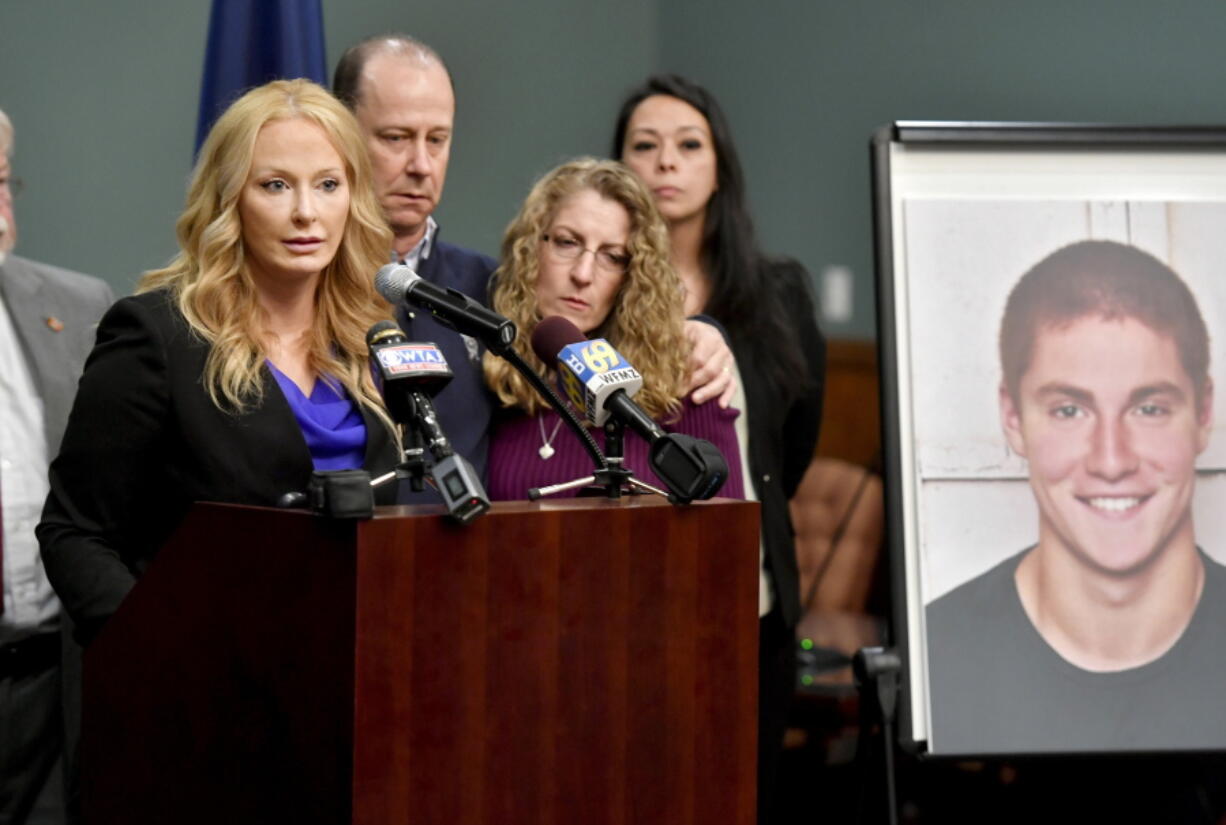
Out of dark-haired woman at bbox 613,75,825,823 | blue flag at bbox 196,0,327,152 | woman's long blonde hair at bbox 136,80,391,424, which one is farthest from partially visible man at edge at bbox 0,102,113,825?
dark-haired woman at bbox 613,75,825,823

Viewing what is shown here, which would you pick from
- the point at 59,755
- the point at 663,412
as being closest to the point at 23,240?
the point at 59,755

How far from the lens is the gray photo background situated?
425 cm

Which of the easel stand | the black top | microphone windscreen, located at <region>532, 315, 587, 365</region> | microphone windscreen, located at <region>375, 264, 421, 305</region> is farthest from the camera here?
the black top

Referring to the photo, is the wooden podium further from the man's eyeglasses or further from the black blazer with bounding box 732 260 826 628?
the black blazer with bounding box 732 260 826 628

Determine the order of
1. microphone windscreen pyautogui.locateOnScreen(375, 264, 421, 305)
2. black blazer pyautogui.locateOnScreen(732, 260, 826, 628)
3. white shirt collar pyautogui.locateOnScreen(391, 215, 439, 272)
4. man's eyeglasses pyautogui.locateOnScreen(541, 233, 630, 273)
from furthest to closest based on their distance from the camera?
black blazer pyautogui.locateOnScreen(732, 260, 826, 628) → white shirt collar pyautogui.locateOnScreen(391, 215, 439, 272) → man's eyeglasses pyautogui.locateOnScreen(541, 233, 630, 273) → microphone windscreen pyautogui.locateOnScreen(375, 264, 421, 305)

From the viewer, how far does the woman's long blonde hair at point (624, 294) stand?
2523 mm

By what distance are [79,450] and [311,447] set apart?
0.93ft

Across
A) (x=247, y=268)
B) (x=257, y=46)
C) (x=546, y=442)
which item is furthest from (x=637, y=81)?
(x=247, y=268)

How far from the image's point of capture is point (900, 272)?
249cm

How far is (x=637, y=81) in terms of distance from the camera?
614cm

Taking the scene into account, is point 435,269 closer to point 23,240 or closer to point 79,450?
point 79,450

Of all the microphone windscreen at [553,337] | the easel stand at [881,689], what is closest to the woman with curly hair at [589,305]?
the easel stand at [881,689]

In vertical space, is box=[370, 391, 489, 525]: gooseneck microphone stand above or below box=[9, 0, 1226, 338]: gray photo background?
below

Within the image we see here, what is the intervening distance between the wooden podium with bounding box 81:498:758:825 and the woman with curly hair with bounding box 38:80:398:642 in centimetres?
A: 22
